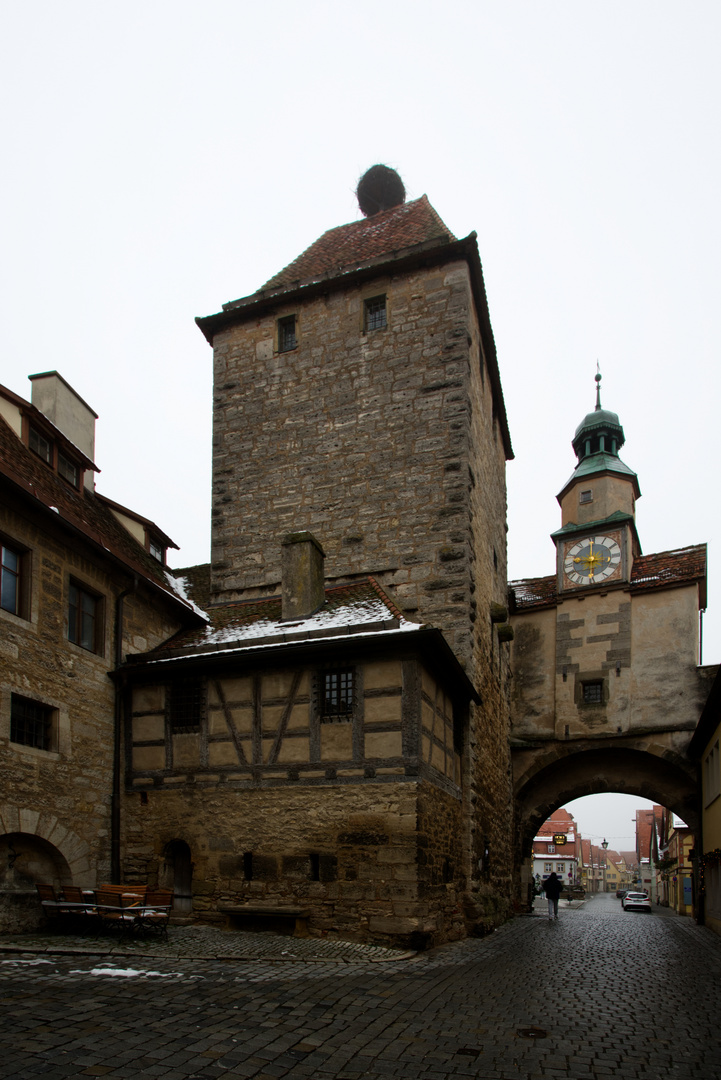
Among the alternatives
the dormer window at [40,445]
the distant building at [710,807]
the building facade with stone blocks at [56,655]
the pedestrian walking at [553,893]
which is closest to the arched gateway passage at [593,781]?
the distant building at [710,807]

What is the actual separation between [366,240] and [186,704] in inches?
453

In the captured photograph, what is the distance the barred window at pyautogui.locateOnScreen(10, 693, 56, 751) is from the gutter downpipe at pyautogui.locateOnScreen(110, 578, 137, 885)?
144 centimetres

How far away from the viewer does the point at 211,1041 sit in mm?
5836

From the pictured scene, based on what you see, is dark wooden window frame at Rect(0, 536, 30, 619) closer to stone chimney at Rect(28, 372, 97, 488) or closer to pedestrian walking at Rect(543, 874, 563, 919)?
stone chimney at Rect(28, 372, 97, 488)

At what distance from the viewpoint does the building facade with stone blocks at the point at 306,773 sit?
11.0 m

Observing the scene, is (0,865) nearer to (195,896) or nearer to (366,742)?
(195,896)

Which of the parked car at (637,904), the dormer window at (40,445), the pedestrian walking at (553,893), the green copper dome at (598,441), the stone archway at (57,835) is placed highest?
the green copper dome at (598,441)

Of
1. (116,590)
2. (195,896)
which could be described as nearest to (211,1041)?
(195,896)

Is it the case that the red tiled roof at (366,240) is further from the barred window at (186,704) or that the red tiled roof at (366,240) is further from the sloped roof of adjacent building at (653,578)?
the sloped roof of adjacent building at (653,578)

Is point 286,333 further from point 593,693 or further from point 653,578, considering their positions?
point 593,693

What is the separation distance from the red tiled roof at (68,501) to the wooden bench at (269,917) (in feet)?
16.3

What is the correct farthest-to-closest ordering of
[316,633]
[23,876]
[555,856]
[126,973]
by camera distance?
[555,856] → [316,633] → [23,876] → [126,973]

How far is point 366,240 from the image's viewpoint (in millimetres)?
19297

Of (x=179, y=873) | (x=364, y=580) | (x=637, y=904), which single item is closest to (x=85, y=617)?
(x=179, y=873)
